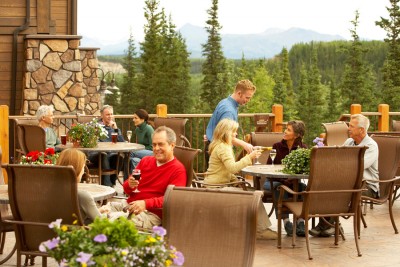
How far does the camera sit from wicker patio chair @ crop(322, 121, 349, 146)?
38.8ft

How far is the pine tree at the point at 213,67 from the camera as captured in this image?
Result: 79.1 metres

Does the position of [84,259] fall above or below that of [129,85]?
above

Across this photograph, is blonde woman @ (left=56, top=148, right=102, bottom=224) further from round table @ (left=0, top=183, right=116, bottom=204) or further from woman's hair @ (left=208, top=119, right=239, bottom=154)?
woman's hair @ (left=208, top=119, right=239, bottom=154)

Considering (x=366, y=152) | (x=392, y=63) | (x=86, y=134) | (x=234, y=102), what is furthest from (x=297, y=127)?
(x=392, y=63)

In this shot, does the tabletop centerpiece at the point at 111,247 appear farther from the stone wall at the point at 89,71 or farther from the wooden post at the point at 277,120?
the stone wall at the point at 89,71

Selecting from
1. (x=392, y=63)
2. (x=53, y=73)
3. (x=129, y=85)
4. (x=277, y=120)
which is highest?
(x=392, y=63)

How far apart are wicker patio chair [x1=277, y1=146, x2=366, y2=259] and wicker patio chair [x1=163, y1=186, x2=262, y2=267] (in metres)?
2.71

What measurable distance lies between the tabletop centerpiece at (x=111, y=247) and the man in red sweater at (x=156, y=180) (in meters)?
2.63

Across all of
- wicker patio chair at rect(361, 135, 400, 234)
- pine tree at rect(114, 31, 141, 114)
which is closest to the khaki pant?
wicker patio chair at rect(361, 135, 400, 234)

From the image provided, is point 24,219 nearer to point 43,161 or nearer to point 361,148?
point 43,161

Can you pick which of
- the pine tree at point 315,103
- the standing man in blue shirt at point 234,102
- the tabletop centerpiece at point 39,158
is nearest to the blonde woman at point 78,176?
the tabletop centerpiece at point 39,158

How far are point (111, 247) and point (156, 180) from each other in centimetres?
295

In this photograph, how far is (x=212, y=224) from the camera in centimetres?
543

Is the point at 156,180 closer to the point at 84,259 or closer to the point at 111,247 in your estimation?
the point at 111,247
